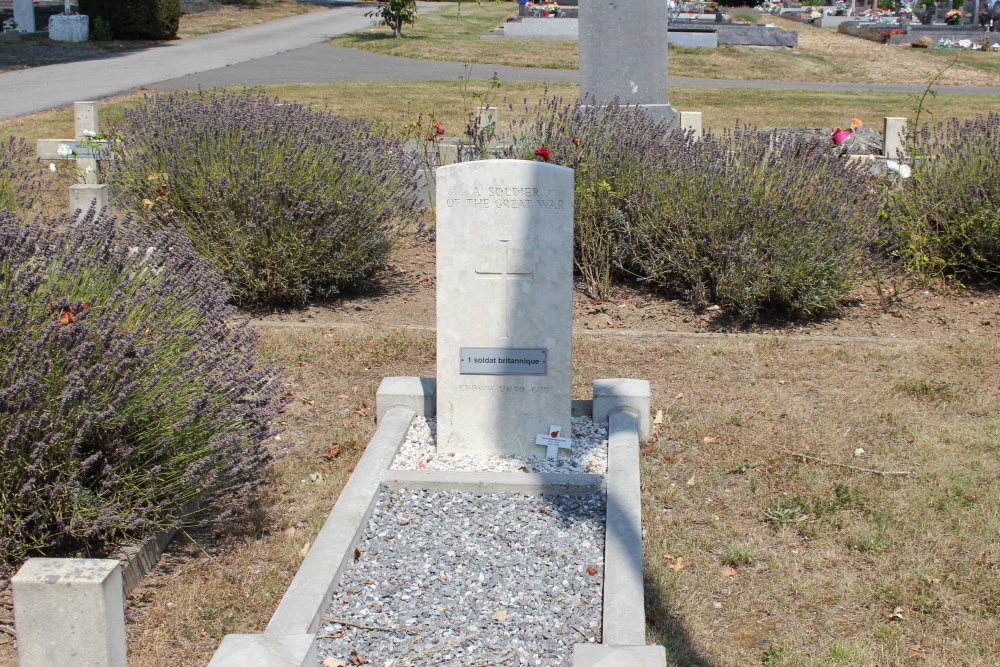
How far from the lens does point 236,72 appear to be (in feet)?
67.3

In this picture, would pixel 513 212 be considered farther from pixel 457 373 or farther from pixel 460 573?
pixel 460 573

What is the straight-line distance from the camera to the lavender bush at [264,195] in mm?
7480

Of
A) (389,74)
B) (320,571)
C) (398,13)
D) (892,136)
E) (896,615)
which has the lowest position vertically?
(896,615)

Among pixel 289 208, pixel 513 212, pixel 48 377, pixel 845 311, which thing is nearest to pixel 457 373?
pixel 513 212

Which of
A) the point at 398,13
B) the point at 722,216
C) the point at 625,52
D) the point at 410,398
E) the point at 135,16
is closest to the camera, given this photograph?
the point at 410,398

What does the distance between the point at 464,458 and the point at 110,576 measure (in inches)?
105

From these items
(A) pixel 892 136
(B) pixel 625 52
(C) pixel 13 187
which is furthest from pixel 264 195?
(A) pixel 892 136

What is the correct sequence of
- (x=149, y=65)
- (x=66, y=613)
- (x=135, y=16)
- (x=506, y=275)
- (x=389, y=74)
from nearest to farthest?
1. (x=66, y=613)
2. (x=506, y=275)
3. (x=389, y=74)
4. (x=149, y=65)
5. (x=135, y=16)

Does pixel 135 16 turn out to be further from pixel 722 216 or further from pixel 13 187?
pixel 722 216

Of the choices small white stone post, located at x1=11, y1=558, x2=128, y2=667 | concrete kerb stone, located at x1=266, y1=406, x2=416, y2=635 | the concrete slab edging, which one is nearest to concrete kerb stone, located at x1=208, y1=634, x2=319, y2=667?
the concrete slab edging

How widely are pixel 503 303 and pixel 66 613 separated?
9.34 feet

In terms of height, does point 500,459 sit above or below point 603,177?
below

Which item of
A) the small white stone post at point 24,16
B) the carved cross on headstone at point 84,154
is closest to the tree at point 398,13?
the small white stone post at point 24,16

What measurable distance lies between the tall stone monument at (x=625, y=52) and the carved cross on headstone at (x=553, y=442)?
5.46 m
